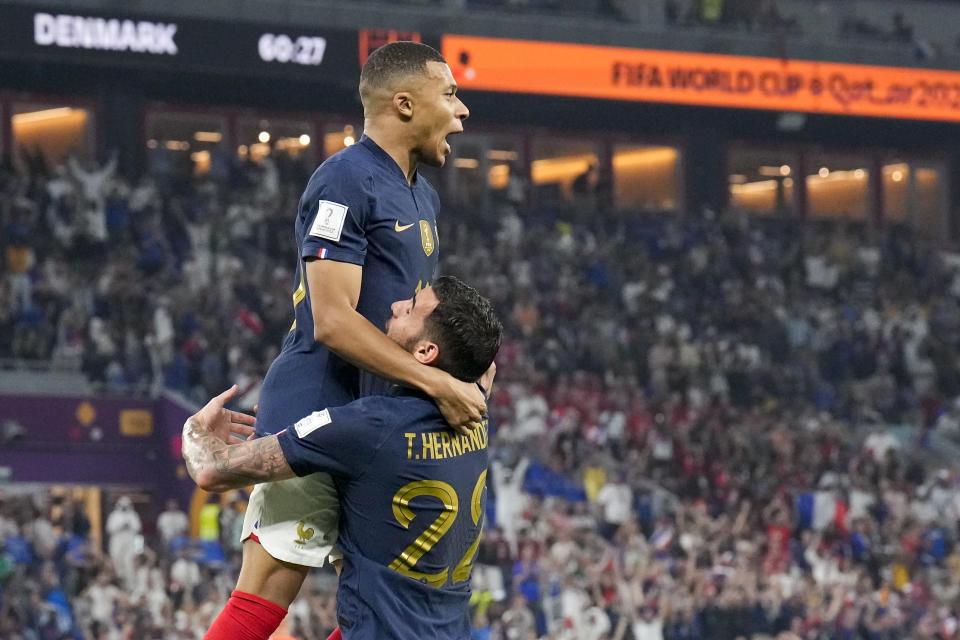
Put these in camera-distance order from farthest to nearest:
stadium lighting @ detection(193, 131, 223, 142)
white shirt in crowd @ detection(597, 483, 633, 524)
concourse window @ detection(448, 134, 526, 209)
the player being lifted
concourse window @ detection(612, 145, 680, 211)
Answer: concourse window @ detection(612, 145, 680, 211) → concourse window @ detection(448, 134, 526, 209) → stadium lighting @ detection(193, 131, 223, 142) → white shirt in crowd @ detection(597, 483, 633, 524) → the player being lifted

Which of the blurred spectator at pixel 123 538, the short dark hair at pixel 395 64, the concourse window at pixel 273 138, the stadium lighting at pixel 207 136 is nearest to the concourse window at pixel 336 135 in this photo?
the concourse window at pixel 273 138

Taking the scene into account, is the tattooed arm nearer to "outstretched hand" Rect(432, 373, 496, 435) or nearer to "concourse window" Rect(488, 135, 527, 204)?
"outstretched hand" Rect(432, 373, 496, 435)

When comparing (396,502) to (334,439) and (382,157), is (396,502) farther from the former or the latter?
(382,157)

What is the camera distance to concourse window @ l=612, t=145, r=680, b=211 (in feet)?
97.5

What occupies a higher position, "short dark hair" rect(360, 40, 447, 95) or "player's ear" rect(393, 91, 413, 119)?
"short dark hair" rect(360, 40, 447, 95)

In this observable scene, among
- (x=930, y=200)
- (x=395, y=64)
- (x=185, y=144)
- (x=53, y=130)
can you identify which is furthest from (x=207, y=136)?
(x=395, y=64)

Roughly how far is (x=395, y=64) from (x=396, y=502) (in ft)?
4.41

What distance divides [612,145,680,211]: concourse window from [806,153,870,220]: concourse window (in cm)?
330

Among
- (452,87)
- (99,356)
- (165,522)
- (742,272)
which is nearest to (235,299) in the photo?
(99,356)

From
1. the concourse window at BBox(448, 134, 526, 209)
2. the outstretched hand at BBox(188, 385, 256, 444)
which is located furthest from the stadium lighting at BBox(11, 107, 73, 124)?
the outstretched hand at BBox(188, 385, 256, 444)

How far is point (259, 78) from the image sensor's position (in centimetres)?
2666

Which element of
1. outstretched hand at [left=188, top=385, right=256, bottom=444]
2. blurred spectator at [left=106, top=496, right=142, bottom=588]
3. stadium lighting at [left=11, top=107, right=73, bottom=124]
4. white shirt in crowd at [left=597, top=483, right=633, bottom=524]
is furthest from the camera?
stadium lighting at [left=11, top=107, right=73, bottom=124]

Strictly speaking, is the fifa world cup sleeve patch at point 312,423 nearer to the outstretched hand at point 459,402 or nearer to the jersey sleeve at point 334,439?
the jersey sleeve at point 334,439

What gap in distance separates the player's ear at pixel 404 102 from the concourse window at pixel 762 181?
86.4 feet
